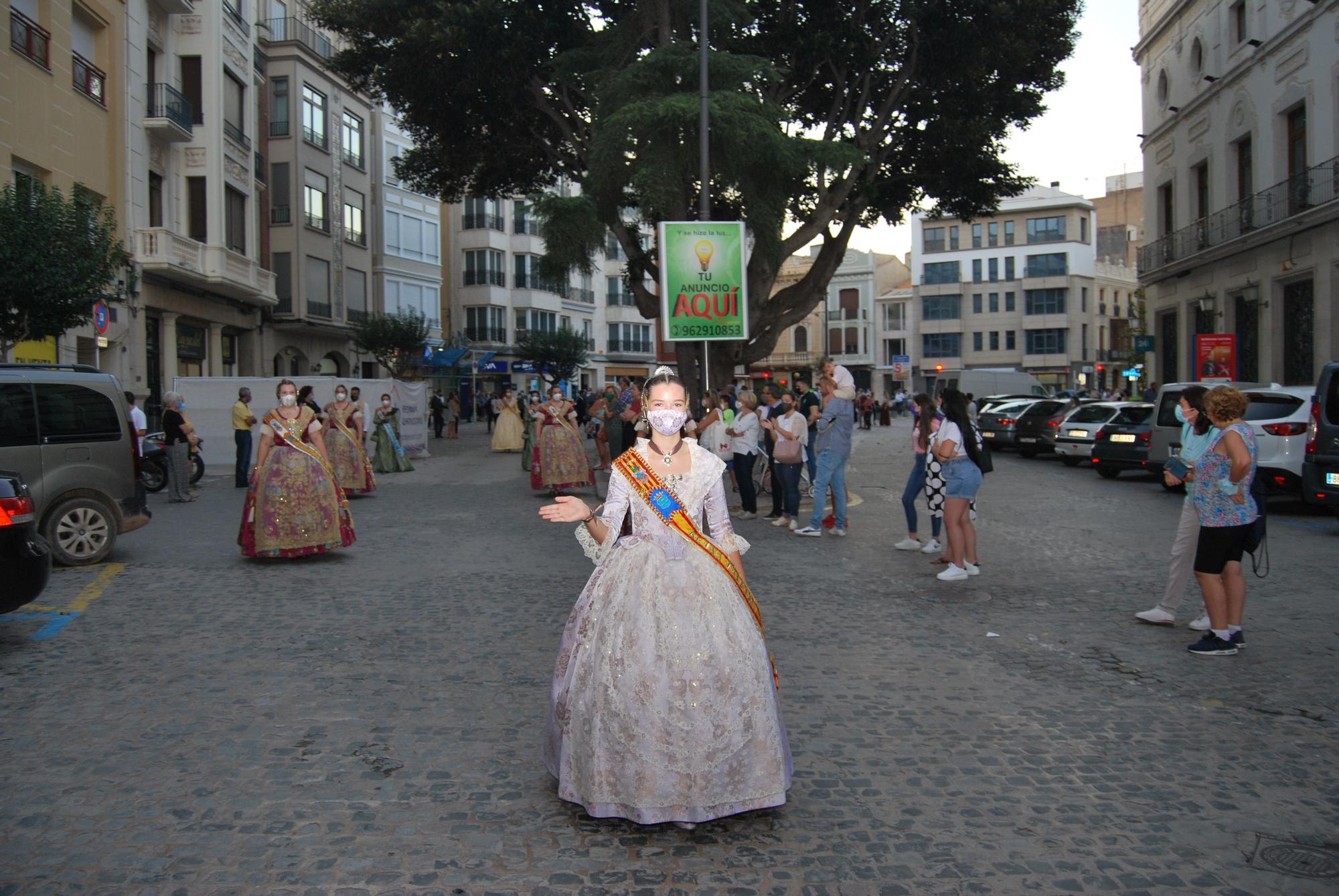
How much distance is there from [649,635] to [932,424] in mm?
7013

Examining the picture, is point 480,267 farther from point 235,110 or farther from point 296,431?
point 296,431

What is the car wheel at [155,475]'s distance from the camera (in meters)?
18.7

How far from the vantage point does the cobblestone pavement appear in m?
3.76

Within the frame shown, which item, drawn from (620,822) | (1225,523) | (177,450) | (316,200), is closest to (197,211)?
(316,200)

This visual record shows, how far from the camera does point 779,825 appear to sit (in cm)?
413

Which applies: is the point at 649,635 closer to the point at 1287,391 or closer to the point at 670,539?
the point at 670,539

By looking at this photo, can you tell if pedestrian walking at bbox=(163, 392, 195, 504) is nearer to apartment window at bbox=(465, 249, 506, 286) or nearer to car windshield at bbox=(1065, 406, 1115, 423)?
car windshield at bbox=(1065, 406, 1115, 423)

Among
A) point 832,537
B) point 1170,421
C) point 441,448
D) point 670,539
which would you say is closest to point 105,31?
point 441,448

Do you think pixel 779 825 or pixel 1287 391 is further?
pixel 1287 391

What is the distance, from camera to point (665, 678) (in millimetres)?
3885

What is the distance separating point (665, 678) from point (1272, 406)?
1450 centimetres

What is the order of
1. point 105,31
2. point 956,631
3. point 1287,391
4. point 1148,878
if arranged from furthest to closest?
point 105,31, point 1287,391, point 956,631, point 1148,878

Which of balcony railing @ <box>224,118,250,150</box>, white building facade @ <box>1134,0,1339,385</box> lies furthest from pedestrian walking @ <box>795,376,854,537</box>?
balcony railing @ <box>224,118,250,150</box>

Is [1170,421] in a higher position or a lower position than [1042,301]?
lower
